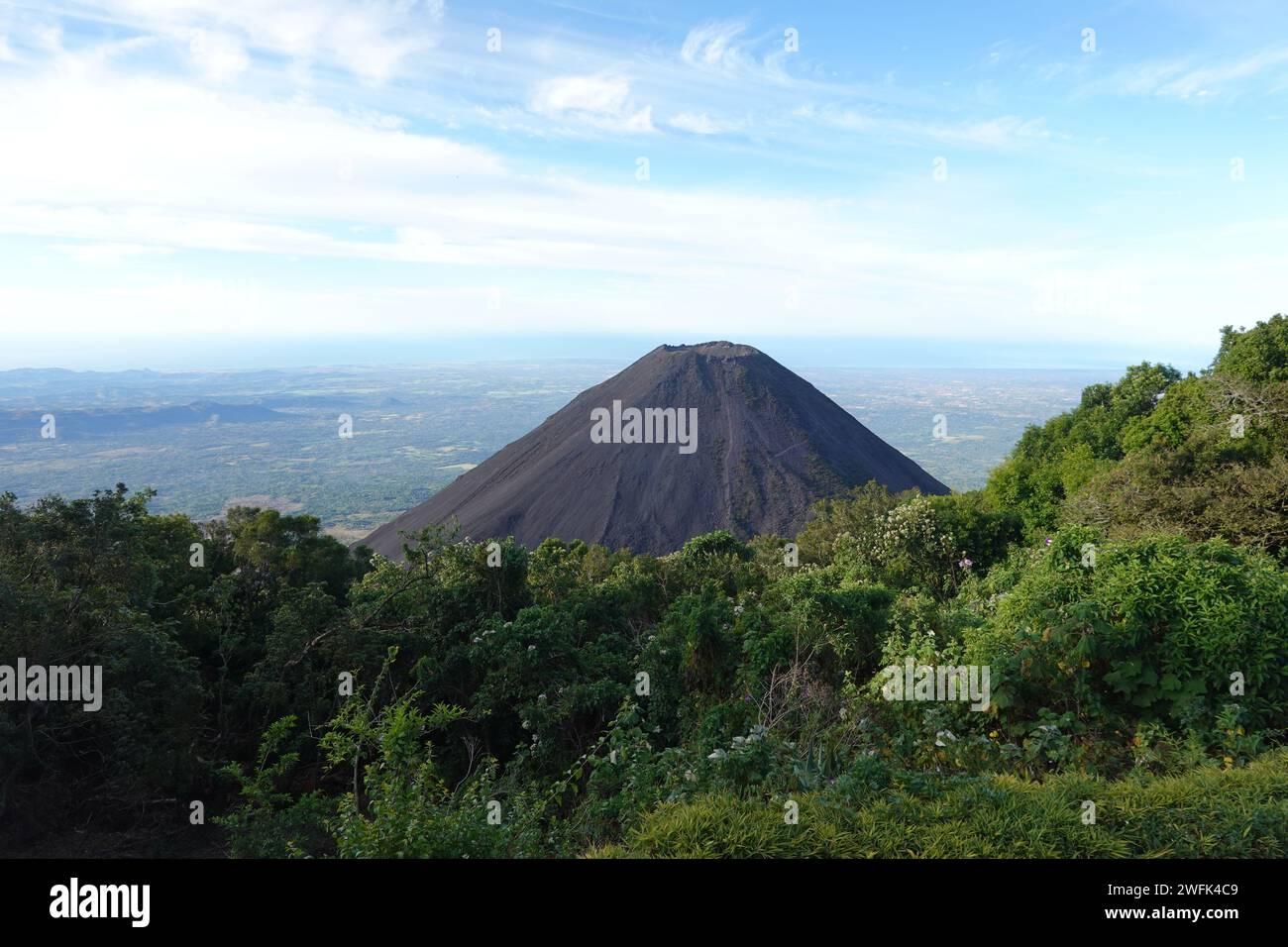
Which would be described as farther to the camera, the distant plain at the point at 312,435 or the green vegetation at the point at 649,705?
the distant plain at the point at 312,435

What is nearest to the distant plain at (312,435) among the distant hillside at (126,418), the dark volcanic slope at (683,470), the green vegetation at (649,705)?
the distant hillside at (126,418)

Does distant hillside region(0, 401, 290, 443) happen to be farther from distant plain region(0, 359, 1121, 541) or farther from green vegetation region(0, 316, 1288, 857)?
green vegetation region(0, 316, 1288, 857)

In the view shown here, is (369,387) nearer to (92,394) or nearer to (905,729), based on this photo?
(92,394)

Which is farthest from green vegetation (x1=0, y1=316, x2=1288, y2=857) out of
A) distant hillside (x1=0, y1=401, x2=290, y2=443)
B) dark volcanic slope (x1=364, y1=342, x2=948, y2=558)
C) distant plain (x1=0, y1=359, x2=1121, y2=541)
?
distant hillside (x1=0, y1=401, x2=290, y2=443)

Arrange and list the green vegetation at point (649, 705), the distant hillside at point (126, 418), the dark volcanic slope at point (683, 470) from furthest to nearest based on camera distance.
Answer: the distant hillside at point (126, 418) < the dark volcanic slope at point (683, 470) < the green vegetation at point (649, 705)

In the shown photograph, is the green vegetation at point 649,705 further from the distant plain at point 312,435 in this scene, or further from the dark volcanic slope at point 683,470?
the dark volcanic slope at point 683,470

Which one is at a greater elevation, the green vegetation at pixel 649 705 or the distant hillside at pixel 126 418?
the distant hillside at pixel 126 418

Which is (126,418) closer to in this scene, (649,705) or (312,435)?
(312,435)

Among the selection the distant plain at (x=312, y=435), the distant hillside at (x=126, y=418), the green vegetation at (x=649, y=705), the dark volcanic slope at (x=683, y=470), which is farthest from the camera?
the distant hillside at (x=126, y=418)
